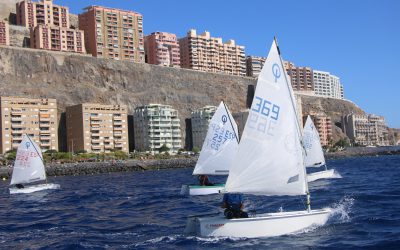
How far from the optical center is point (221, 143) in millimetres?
35594

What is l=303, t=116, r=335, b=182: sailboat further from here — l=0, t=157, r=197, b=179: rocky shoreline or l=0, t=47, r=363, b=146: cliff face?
l=0, t=47, r=363, b=146: cliff face

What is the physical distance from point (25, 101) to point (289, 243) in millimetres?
123482

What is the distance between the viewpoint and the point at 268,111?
19.0m

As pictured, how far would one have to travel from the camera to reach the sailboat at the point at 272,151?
18.8 metres

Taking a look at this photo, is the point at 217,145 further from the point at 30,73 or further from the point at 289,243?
the point at 30,73

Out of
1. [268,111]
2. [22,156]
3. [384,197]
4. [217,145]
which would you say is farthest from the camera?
[22,156]

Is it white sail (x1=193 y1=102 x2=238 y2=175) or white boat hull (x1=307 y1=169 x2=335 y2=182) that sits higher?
white sail (x1=193 y1=102 x2=238 y2=175)

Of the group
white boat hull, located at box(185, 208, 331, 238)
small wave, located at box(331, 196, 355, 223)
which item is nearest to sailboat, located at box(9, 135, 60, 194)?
small wave, located at box(331, 196, 355, 223)

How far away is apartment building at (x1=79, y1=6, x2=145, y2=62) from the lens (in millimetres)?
178500

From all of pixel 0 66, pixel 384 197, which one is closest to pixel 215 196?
pixel 384 197

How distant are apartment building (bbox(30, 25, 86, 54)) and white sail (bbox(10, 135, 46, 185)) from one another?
11337 cm

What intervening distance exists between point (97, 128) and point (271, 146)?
12530 cm

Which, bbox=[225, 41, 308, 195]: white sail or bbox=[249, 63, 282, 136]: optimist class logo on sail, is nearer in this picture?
bbox=[225, 41, 308, 195]: white sail

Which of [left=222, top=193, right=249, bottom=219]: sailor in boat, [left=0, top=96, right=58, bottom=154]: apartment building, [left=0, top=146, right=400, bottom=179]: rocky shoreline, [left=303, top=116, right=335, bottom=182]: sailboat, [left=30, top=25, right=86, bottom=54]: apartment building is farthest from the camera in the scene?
[left=30, top=25, right=86, bottom=54]: apartment building
